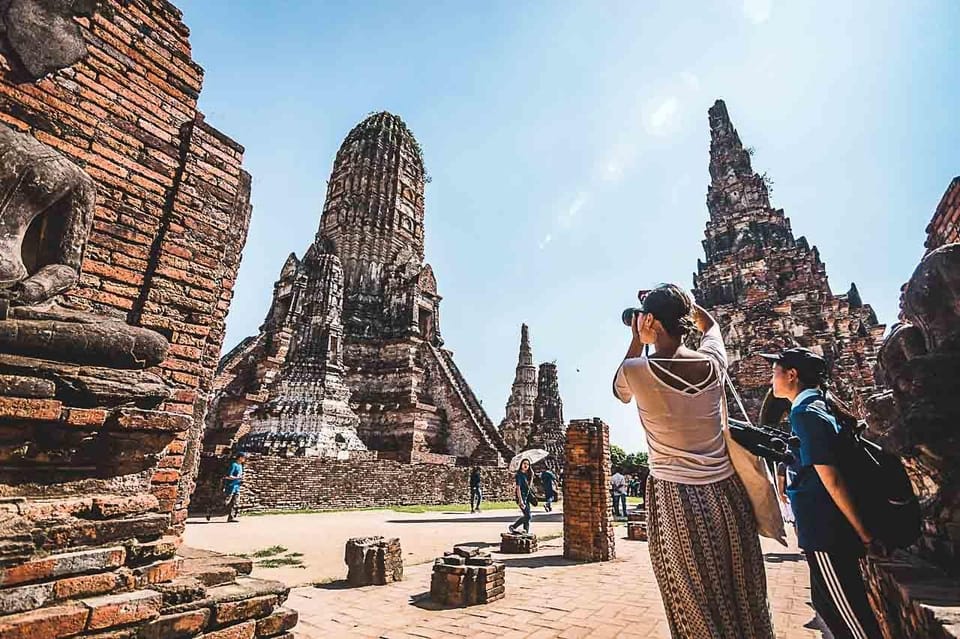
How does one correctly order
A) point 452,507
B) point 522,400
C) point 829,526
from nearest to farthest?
1. point 829,526
2. point 452,507
3. point 522,400

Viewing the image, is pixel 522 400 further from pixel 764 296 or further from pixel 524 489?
→ pixel 524 489

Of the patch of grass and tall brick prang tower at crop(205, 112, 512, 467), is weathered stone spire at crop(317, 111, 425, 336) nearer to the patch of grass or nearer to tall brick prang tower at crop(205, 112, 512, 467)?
tall brick prang tower at crop(205, 112, 512, 467)

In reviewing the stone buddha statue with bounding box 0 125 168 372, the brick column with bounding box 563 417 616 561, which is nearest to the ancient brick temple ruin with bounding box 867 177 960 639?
the stone buddha statue with bounding box 0 125 168 372

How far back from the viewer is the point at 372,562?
4949 millimetres

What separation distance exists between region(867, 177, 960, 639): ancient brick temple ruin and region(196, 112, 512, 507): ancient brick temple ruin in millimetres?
13411

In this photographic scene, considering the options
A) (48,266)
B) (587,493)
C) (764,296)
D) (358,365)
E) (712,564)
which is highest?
(764,296)

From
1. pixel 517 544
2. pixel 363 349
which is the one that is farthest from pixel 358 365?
pixel 517 544

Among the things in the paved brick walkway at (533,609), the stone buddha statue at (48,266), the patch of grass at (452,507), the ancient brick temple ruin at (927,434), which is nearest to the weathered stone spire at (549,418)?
the patch of grass at (452,507)

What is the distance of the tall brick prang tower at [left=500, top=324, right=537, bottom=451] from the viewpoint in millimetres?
32625

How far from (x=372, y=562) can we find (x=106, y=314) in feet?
11.9

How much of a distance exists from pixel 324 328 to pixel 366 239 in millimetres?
8807

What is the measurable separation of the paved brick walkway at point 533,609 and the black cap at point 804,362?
2311mm

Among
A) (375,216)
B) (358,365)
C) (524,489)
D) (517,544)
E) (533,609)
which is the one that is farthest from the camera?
(375,216)

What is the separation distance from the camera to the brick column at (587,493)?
6.35 meters
